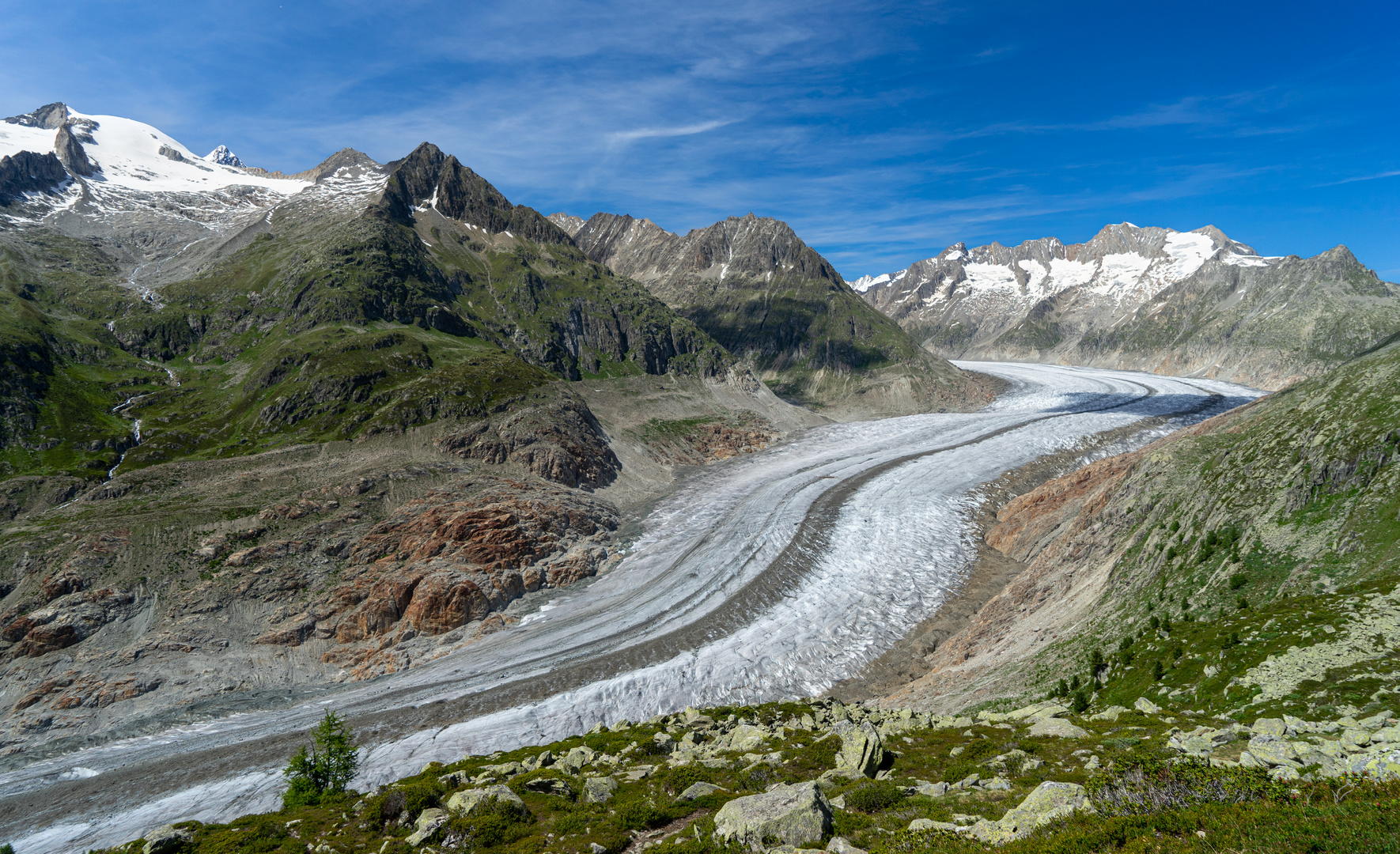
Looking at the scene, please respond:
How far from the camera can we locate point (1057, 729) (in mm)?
19812

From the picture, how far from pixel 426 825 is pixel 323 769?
21.4 meters

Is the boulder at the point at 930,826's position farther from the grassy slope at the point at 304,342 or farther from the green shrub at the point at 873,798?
the grassy slope at the point at 304,342

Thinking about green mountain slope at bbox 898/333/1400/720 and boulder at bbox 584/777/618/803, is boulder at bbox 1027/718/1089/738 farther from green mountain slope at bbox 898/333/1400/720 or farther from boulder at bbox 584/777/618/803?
boulder at bbox 584/777/618/803

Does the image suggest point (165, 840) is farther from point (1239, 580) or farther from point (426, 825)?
point (1239, 580)

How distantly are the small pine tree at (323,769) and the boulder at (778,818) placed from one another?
25.9m

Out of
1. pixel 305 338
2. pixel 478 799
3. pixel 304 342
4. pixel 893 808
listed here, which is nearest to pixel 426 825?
pixel 478 799

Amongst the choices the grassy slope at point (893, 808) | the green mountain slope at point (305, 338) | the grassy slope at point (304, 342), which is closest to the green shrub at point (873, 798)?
the grassy slope at point (893, 808)

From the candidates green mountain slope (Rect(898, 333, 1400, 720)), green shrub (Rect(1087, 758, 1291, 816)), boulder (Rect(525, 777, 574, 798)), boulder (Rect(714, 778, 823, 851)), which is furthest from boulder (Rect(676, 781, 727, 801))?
green mountain slope (Rect(898, 333, 1400, 720))

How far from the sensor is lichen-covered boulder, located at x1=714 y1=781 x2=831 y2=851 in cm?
1416

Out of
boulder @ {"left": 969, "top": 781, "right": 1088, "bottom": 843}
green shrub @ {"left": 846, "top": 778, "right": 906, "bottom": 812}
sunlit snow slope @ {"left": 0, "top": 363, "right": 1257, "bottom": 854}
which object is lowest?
sunlit snow slope @ {"left": 0, "top": 363, "right": 1257, "bottom": 854}

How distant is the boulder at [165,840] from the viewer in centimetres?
2027

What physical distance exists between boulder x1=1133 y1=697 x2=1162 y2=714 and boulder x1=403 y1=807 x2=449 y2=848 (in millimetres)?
24165

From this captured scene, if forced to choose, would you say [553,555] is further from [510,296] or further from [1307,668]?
[510,296]

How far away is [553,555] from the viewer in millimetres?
73188
